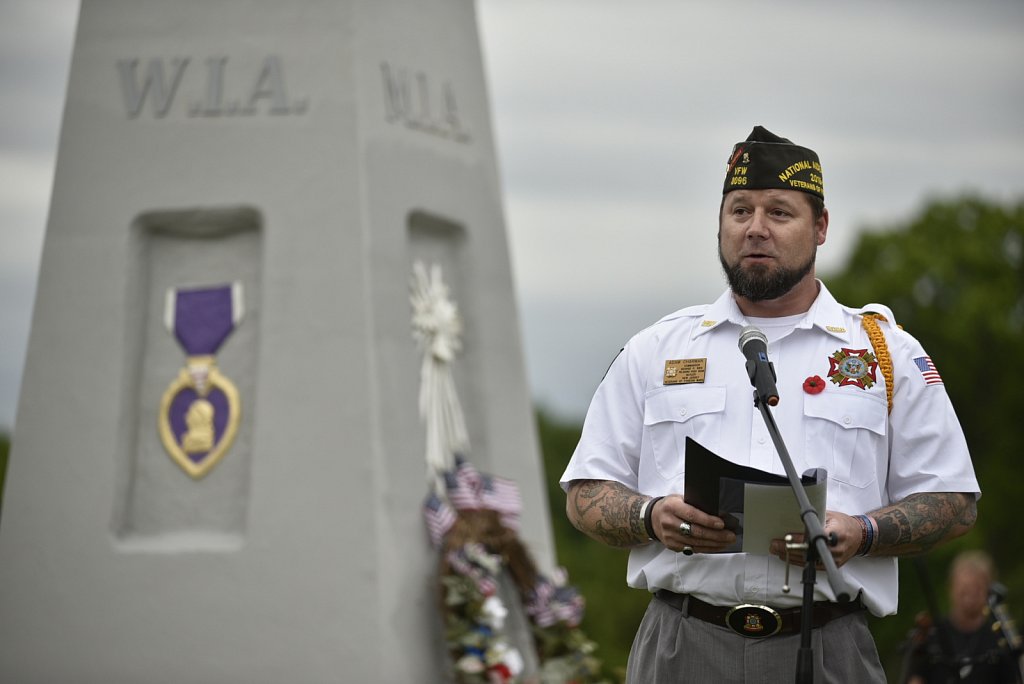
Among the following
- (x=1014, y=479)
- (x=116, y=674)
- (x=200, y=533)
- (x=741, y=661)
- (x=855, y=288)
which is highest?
(x=855, y=288)

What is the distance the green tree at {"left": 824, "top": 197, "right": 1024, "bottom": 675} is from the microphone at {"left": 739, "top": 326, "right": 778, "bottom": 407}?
1021 inches

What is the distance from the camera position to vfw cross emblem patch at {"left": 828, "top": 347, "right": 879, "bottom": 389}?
12.1ft

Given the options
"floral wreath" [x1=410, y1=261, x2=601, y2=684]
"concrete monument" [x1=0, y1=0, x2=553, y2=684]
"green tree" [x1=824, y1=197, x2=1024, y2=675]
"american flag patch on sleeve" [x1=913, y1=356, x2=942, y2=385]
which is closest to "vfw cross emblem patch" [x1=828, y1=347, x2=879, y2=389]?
"american flag patch on sleeve" [x1=913, y1=356, x2=942, y2=385]

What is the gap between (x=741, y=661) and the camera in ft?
11.7

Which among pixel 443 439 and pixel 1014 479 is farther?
pixel 1014 479

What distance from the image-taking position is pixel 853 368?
3695 millimetres

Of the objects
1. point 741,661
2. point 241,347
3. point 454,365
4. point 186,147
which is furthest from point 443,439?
point 741,661

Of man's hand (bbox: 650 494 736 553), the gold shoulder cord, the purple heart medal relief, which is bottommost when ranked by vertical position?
man's hand (bbox: 650 494 736 553)

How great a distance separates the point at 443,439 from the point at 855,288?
2364cm

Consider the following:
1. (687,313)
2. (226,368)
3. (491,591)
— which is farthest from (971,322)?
(687,313)

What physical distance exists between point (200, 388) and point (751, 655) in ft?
18.3

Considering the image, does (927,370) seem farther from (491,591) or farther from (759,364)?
(491,591)

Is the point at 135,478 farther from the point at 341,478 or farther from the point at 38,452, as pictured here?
the point at 341,478

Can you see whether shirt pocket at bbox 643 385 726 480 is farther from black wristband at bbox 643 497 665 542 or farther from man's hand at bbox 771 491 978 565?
man's hand at bbox 771 491 978 565
